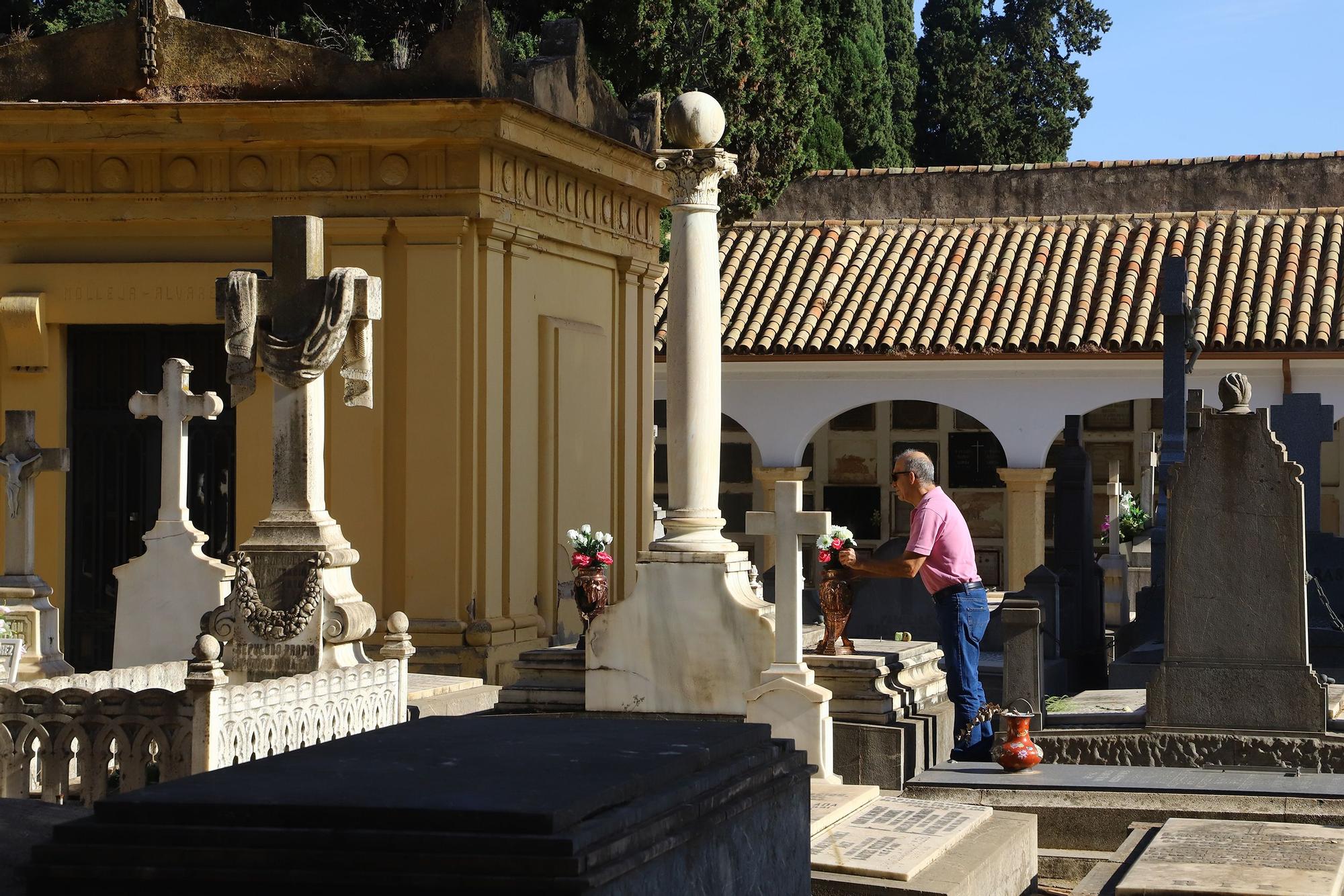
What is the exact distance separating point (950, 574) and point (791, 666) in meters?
1.00

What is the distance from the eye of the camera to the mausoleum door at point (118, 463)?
43.3 ft

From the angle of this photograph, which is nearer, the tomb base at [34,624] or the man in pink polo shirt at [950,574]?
the man in pink polo shirt at [950,574]

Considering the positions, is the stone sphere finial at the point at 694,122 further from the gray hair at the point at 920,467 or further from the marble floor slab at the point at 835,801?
the marble floor slab at the point at 835,801

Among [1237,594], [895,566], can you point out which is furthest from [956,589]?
[1237,594]

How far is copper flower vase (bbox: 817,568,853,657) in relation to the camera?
8.89 metres

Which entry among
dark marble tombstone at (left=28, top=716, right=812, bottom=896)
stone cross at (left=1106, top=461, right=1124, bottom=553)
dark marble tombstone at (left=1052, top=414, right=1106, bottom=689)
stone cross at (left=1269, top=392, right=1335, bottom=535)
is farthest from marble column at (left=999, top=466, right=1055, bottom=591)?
dark marble tombstone at (left=28, top=716, right=812, bottom=896)

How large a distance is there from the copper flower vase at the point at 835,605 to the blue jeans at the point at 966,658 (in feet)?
1.50

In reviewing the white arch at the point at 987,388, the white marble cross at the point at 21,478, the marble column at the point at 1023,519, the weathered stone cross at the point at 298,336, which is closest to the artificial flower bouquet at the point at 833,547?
the weathered stone cross at the point at 298,336

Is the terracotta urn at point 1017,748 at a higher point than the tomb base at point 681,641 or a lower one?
lower

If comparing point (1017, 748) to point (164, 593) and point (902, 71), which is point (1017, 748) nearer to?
point (164, 593)

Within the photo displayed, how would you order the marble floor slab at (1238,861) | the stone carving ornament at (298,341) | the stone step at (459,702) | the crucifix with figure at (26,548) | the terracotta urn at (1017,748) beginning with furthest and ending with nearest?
the crucifix with figure at (26,548) → the stone step at (459,702) → the stone carving ornament at (298,341) → the terracotta urn at (1017,748) → the marble floor slab at (1238,861)

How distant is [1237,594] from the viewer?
8086mm

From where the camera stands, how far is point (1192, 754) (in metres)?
8.05

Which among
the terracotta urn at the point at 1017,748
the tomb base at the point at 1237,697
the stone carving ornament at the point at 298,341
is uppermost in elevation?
the stone carving ornament at the point at 298,341
